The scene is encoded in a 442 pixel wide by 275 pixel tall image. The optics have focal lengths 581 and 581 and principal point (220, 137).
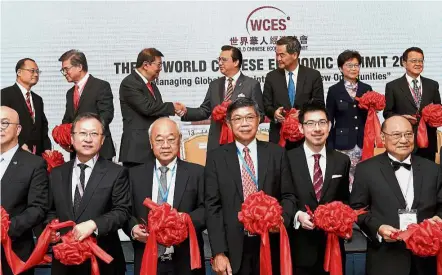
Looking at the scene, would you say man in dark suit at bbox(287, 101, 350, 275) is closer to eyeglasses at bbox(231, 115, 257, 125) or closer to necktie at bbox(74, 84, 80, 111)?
eyeglasses at bbox(231, 115, 257, 125)

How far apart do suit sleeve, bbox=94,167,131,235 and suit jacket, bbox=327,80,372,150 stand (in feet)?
8.24

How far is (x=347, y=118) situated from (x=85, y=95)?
2.41m

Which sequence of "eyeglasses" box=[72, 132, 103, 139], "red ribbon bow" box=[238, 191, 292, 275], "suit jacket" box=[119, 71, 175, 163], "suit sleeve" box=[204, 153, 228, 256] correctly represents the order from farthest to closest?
"suit jacket" box=[119, 71, 175, 163]
"eyeglasses" box=[72, 132, 103, 139]
"suit sleeve" box=[204, 153, 228, 256]
"red ribbon bow" box=[238, 191, 292, 275]

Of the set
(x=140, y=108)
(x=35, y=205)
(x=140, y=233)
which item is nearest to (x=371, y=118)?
(x=140, y=108)

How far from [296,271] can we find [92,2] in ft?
14.6

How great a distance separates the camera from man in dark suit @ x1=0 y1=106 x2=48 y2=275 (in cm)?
351

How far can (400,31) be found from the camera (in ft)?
22.7

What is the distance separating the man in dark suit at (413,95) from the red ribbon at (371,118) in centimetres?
29

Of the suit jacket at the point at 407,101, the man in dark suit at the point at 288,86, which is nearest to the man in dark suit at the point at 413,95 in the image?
the suit jacket at the point at 407,101

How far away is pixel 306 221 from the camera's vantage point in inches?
136

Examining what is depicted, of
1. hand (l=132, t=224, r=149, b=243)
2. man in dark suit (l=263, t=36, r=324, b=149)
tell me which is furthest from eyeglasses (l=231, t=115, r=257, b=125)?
man in dark suit (l=263, t=36, r=324, b=149)

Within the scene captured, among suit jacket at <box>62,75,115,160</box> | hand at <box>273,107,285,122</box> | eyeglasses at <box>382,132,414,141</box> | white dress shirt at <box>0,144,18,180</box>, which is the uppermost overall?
suit jacket at <box>62,75,115,160</box>

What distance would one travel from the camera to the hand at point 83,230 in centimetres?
329

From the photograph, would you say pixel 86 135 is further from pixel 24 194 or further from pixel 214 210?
pixel 214 210
